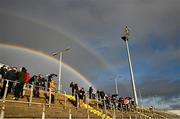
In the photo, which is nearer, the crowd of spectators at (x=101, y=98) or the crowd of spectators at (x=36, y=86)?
the crowd of spectators at (x=36, y=86)

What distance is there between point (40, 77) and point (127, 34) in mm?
35518

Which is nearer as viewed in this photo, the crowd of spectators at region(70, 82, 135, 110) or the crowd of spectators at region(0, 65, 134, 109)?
the crowd of spectators at region(0, 65, 134, 109)

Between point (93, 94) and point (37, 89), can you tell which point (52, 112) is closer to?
point (37, 89)

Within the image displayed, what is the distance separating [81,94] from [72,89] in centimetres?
104

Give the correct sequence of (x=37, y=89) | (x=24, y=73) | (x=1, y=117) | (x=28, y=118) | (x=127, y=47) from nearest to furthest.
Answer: (x=1, y=117), (x=28, y=118), (x=24, y=73), (x=37, y=89), (x=127, y=47)

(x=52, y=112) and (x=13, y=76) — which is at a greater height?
(x=13, y=76)

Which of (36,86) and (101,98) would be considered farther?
(101,98)

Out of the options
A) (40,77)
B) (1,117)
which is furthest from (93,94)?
(1,117)

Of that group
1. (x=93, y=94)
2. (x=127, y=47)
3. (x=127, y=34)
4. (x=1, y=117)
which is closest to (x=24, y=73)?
(x=1, y=117)

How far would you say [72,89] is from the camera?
2233 centimetres

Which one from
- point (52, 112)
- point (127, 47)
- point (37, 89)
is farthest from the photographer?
point (127, 47)

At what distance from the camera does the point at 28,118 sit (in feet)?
36.6

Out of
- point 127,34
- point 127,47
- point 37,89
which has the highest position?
point 127,34

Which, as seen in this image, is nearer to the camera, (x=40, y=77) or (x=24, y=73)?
(x=24, y=73)
